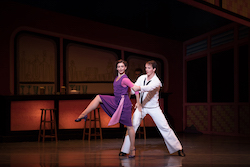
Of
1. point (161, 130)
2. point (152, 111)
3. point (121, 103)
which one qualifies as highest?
point (121, 103)

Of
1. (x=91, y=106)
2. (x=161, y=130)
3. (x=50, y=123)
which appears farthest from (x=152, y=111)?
(x=50, y=123)

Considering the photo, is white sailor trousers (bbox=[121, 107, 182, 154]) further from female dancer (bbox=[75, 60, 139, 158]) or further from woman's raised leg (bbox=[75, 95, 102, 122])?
woman's raised leg (bbox=[75, 95, 102, 122])

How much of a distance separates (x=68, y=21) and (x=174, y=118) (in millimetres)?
4298

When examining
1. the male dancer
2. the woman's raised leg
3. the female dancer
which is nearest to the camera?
the woman's raised leg

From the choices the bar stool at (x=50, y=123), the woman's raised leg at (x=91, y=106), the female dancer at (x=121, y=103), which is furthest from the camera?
the bar stool at (x=50, y=123)

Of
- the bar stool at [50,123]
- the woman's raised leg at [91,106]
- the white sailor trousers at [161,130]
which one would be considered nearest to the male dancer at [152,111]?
the white sailor trousers at [161,130]

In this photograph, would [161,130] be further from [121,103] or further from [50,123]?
[50,123]

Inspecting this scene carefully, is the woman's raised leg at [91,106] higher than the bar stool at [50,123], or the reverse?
the woman's raised leg at [91,106]

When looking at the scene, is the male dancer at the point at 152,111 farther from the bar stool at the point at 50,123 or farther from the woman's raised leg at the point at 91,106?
the bar stool at the point at 50,123

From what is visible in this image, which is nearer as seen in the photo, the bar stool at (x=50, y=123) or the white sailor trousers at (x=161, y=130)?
the white sailor trousers at (x=161, y=130)

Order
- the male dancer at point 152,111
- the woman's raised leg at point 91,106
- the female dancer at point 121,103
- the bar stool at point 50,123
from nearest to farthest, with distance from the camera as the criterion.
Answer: the woman's raised leg at point 91,106
the female dancer at point 121,103
the male dancer at point 152,111
the bar stool at point 50,123

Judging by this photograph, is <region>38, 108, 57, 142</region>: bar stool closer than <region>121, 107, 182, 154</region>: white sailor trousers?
No

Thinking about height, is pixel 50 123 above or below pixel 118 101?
below

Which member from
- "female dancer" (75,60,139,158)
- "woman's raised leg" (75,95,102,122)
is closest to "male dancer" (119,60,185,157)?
"female dancer" (75,60,139,158)
